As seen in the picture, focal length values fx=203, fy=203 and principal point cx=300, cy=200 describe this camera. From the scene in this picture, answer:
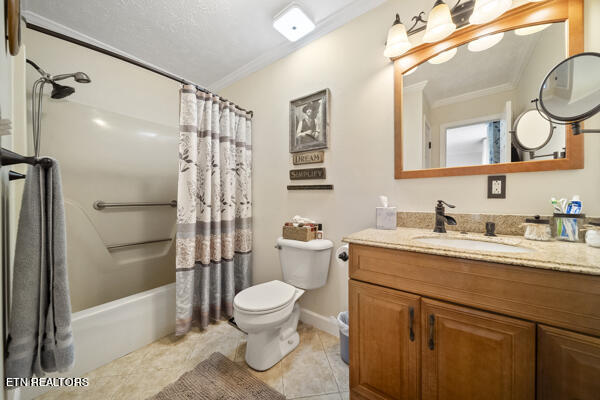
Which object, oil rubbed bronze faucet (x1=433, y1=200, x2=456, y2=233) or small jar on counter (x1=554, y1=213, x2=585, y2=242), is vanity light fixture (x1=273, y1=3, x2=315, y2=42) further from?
small jar on counter (x1=554, y1=213, x2=585, y2=242)

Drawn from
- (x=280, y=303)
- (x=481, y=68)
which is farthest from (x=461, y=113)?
(x=280, y=303)

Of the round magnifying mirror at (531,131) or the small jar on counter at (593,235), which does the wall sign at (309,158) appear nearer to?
the round magnifying mirror at (531,131)

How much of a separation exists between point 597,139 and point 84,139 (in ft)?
10.3

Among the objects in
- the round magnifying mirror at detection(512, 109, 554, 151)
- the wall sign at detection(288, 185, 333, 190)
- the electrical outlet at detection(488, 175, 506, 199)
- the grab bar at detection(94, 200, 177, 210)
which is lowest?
the grab bar at detection(94, 200, 177, 210)

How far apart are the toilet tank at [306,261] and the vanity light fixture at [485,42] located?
4.77 ft

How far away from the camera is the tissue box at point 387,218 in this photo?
4.07 feet

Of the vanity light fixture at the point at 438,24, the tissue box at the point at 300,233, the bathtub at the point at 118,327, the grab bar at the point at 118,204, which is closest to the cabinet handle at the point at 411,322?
the tissue box at the point at 300,233

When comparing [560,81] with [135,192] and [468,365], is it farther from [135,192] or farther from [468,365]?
[135,192]

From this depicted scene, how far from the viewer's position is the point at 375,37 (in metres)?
1.42

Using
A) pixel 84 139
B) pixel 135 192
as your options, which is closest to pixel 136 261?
pixel 135 192

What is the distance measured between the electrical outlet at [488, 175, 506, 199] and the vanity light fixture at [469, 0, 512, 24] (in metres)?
0.77

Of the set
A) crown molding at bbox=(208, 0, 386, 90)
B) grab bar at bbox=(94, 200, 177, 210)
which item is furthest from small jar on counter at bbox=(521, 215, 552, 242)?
grab bar at bbox=(94, 200, 177, 210)

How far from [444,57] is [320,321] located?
202 cm

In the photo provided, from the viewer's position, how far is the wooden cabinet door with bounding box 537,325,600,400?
22.3 inches
